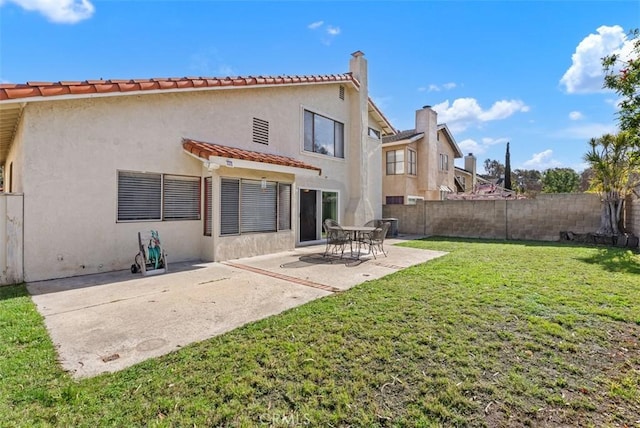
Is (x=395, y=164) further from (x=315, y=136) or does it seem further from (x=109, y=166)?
(x=109, y=166)

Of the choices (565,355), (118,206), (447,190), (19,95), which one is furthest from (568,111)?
(19,95)

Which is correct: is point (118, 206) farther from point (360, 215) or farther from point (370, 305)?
point (360, 215)

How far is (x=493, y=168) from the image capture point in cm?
7031

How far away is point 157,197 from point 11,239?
321 cm

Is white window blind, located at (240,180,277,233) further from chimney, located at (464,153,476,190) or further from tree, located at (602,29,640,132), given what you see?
chimney, located at (464,153,476,190)

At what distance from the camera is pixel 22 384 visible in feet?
10.0

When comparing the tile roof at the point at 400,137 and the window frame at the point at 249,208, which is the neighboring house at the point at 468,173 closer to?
the tile roof at the point at 400,137

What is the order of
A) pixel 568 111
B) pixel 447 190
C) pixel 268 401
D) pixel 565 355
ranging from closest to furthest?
pixel 268 401
pixel 565 355
pixel 568 111
pixel 447 190

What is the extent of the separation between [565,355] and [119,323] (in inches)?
243

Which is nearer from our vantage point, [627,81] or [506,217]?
[627,81]

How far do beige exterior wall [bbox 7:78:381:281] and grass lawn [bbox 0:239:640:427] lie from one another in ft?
6.79

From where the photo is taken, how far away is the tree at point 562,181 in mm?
37656

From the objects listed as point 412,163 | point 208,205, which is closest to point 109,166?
point 208,205

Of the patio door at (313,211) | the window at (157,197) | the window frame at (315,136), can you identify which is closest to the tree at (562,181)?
the window frame at (315,136)
